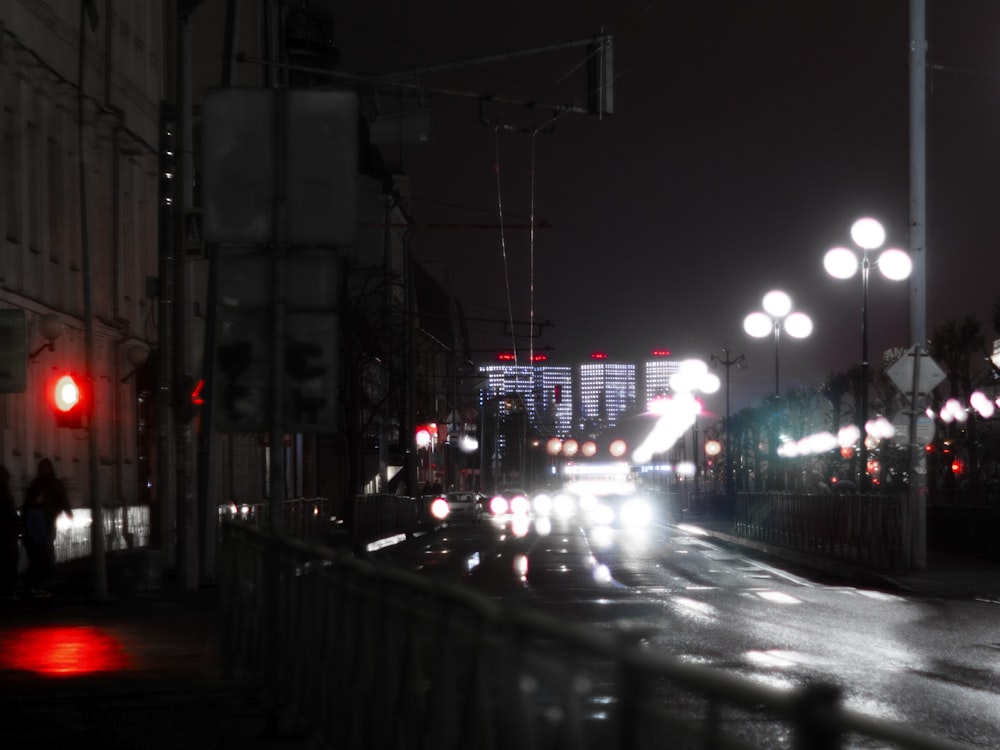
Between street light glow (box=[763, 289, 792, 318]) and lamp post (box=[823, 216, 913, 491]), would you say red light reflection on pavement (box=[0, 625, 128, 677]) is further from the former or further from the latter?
street light glow (box=[763, 289, 792, 318])

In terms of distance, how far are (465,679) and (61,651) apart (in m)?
10.9

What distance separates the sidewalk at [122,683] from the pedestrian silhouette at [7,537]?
1188mm

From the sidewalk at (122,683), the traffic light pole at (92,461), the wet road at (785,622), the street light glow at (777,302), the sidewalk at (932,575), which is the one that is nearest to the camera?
the sidewalk at (122,683)

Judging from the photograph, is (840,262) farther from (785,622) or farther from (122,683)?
(122,683)

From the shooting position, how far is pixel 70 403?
2306cm

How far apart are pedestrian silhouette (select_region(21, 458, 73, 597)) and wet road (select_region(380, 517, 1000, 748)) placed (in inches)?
225

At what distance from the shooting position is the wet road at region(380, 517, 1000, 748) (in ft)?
40.8

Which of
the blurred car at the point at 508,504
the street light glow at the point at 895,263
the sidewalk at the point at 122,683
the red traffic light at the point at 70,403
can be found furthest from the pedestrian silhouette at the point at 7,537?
the blurred car at the point at 508,504

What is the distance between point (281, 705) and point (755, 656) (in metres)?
5.68

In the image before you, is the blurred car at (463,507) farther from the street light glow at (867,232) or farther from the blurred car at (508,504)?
the street light glow at (867,232)

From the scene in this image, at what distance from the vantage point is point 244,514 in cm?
3309

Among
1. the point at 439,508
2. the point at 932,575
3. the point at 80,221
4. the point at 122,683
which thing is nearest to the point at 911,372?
the point at 932,575

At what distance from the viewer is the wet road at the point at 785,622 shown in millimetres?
12438

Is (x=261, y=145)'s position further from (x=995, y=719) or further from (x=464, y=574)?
(x=464, y=574)
